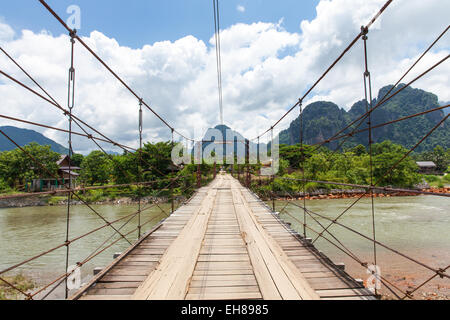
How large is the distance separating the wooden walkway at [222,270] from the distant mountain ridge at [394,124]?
5172 centimetres

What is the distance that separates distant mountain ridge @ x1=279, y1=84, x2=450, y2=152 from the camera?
53.9m

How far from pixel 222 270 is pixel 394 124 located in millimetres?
76155

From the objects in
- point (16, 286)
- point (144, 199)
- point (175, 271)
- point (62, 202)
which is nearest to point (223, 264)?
point (175, 271)

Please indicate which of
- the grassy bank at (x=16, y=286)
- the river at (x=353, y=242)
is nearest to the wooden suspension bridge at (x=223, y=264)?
the river at (x=353, y=242)

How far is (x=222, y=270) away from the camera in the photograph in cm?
163

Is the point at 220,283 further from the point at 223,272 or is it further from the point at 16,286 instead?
the point at 16,286

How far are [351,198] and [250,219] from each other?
1476cm

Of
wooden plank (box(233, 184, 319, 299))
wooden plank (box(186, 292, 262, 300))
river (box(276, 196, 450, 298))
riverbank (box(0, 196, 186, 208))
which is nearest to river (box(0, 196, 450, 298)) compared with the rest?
river (box(276, 196, 450, 298))

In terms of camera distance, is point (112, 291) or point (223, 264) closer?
point (112, 291)

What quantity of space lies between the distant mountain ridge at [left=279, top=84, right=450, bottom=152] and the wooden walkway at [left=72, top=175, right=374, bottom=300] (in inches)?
2036

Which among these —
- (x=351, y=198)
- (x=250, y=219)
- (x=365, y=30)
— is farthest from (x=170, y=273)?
(x=351, y=198)

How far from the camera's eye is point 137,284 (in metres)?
1.42
